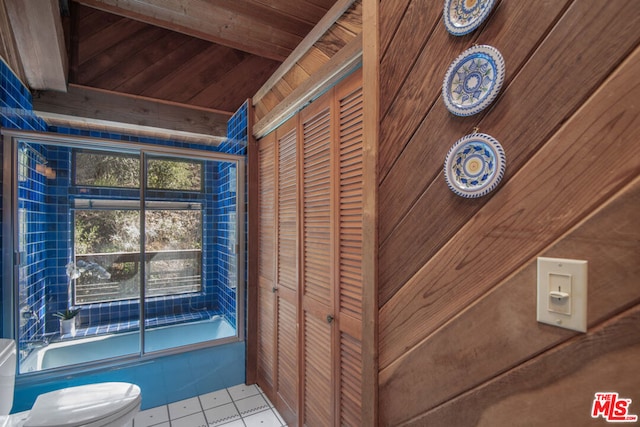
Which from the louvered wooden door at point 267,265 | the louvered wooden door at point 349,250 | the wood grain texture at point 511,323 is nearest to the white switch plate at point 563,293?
the wood grain texture at point 511,323

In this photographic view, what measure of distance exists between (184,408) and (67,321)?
1487 millimetres

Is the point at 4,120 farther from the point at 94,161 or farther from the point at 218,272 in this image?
the point at 218,272

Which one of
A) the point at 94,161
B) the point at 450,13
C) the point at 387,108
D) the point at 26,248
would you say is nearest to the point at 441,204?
the point at 387,108

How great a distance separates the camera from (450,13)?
0.71 m

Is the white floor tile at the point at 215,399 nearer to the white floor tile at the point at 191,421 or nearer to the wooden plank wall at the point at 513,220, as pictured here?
the white floor tile at the point at 191,421

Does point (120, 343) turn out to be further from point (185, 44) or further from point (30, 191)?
point (185, 44)

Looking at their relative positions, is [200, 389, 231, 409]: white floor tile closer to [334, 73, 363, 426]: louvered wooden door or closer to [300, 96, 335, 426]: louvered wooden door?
[300, 96, 335, 426]: louvered wooden door

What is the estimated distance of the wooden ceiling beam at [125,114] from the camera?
2.31 m

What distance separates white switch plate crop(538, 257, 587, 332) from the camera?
20.3 inches

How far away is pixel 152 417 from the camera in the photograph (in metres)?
1.97

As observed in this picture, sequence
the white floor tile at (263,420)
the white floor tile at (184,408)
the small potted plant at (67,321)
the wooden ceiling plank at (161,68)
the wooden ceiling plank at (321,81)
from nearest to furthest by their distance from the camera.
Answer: the wooden ceiling plank at (321,81)
the white floor tile at (263,420)
the white floor tile at (184,408)
the wooden ceiling plank at (161,68)
the small potted plant at (67,321)

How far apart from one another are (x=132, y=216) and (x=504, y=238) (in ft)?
10.5

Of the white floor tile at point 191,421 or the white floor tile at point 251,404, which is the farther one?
the white floor tile at point 251,404

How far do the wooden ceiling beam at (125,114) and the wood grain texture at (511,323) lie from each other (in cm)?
270
